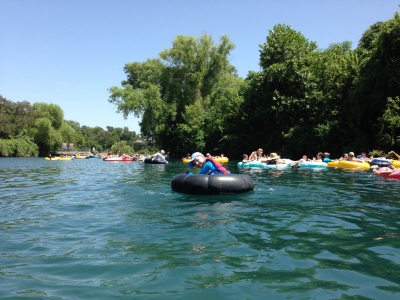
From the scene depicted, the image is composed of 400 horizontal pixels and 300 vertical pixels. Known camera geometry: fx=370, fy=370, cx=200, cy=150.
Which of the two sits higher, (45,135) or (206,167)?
(45,135)

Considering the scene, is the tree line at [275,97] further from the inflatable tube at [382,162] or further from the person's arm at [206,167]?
the person's arm at [206,167]

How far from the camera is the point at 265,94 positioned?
34.9 meters

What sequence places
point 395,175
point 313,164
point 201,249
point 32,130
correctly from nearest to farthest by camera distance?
point 201,249, point 395,175, point 313,164, point 32,130

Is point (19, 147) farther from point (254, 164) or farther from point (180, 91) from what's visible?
point (254, 164)

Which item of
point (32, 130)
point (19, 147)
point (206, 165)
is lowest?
point (206, 165)

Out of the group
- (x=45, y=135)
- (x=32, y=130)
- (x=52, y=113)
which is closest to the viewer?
(x=45, y=135)

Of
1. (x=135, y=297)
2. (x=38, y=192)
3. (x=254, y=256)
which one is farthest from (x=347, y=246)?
(x=38, y=192)

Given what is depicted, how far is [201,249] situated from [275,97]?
2948 cm

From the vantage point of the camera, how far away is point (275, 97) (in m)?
33.3

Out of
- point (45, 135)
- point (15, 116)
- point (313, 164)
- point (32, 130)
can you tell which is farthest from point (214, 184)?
point (15, 116)

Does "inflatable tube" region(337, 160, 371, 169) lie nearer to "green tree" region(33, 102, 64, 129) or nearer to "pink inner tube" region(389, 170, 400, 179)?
"pink inner tube" region(389, 170, 400, 179)

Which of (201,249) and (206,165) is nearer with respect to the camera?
(201,249)

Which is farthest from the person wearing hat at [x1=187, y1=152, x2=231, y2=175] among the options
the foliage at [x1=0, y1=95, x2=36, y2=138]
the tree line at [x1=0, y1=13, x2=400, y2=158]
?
the foliage at [x1=0, y1=95, x2=36, y2=138]

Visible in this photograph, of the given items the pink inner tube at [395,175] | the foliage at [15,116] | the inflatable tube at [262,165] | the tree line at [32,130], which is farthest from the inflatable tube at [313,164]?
the foliage at [15,116]
